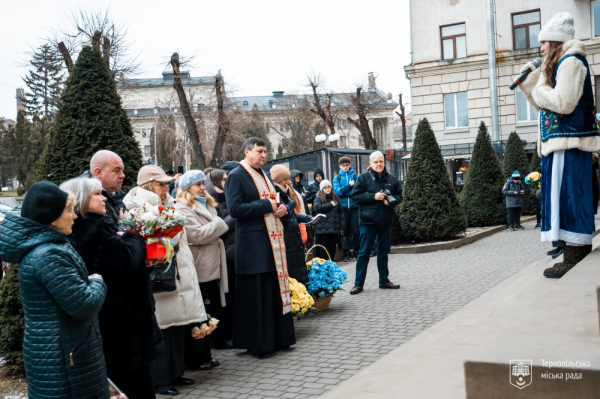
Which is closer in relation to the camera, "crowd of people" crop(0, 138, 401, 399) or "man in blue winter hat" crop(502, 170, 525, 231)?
"crowd of people" crop(0, 138, 401, 399)

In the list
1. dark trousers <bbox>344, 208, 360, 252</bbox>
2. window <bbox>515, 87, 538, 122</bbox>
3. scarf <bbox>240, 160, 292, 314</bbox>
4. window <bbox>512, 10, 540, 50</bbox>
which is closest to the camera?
scarf <bbox>240, 160, 292, 314</bbox>

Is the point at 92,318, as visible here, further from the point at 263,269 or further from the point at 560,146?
the point at 560,146

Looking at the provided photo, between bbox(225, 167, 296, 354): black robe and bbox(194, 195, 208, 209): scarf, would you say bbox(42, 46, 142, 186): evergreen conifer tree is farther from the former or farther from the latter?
bbox(225, 167, 296, 354): black robe

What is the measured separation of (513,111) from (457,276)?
22839 millimetres

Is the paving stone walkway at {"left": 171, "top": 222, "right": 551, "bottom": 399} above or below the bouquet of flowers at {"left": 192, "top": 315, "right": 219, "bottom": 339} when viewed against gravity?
below

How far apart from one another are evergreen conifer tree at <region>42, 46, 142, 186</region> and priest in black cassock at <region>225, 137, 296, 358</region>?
160cm

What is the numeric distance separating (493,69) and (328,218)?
2134 centimetres

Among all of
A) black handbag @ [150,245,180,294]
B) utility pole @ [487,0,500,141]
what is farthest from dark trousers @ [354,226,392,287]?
utility pole @ [487,0,500,141]

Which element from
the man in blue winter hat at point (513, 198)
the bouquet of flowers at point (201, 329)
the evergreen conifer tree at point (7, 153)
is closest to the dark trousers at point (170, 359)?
the bouquet of flowers at point (201, 329)

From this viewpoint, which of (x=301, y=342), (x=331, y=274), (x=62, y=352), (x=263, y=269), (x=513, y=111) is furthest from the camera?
(x=513, y=111)

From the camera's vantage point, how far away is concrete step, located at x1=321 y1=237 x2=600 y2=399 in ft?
8.28

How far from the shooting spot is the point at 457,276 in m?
10.1

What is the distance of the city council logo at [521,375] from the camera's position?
2549mm

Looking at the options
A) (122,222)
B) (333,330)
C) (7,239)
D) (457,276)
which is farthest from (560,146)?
(457,276)
